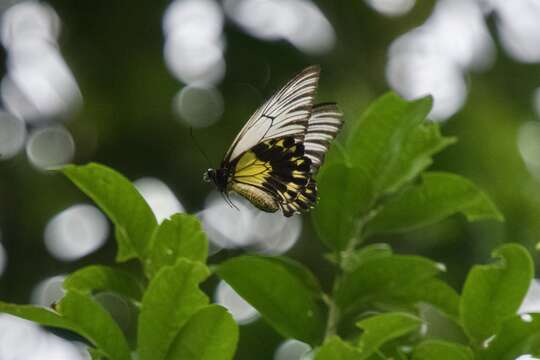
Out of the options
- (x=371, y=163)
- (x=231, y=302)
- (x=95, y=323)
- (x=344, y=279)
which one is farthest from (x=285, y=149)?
(x=231, y=302)

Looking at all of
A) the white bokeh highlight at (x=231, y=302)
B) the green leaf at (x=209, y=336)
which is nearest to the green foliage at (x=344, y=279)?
the green leaf at (x=209, y=336)

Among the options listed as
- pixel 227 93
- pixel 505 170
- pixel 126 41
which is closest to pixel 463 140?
pixel 505 170

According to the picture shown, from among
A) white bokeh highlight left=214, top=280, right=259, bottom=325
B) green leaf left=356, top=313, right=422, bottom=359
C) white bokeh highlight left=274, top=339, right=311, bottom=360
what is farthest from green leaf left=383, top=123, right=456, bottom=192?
white bokeh highlight left=214, top=280, right=259, bottom=325

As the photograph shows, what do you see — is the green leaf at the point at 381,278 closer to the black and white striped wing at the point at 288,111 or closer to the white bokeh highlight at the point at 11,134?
the black and white striped wing at the point at 288,111

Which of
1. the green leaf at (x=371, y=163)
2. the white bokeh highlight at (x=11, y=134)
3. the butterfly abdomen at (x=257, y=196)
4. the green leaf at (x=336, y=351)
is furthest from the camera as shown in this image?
the white bokeh highlight at (x=11, y=134)

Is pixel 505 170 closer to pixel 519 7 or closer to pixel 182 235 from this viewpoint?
pixel 519 7
